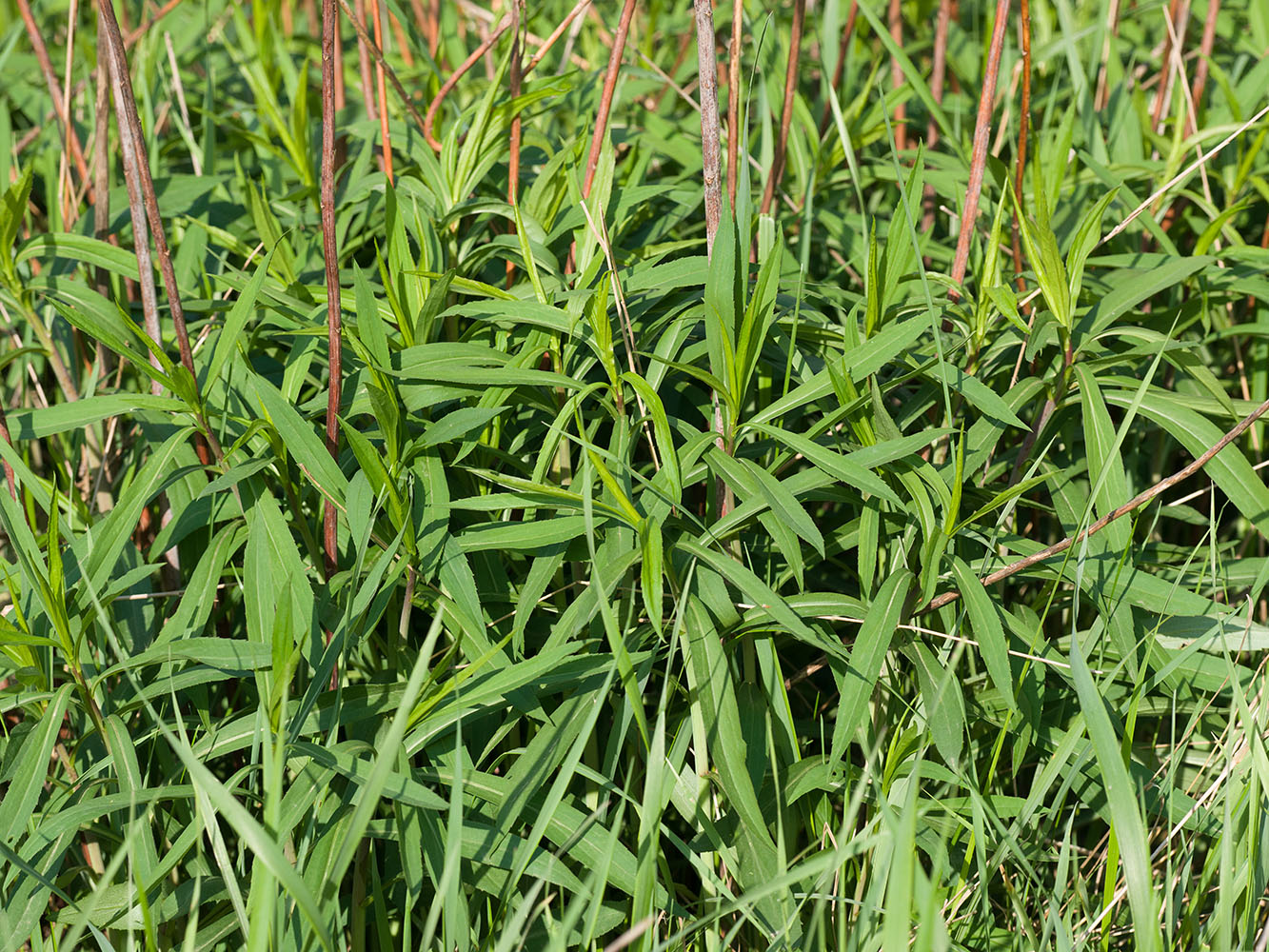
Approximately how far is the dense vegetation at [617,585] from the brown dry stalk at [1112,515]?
0.01m

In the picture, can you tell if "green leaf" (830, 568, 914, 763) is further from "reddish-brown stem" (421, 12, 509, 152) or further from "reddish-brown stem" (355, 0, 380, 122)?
"reddish-brown stem" (355, 0, 380, 122)

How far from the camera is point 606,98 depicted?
4.69ft

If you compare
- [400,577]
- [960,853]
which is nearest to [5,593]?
[400,577]

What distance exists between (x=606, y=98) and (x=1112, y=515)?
0.84m

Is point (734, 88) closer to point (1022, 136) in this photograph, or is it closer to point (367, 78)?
point (1022, 136)

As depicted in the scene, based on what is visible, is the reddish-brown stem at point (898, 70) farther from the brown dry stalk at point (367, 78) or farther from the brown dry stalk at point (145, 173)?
the brown dry stalk at point (145, 173)

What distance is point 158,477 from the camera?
4.11 feet

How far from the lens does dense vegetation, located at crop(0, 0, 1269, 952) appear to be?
1120 mm

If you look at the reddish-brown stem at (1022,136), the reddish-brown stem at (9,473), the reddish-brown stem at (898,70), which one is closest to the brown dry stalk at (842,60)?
the reddish-brown stem at (898,70)

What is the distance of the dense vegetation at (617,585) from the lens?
3.67ft

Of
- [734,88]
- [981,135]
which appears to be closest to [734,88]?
[734,88]

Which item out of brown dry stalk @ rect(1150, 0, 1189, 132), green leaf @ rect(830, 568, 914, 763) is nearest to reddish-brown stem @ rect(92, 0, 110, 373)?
green leaf @ rect(830, 568, 914, 763)

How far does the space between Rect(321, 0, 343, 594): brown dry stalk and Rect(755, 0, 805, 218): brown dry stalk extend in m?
0.69

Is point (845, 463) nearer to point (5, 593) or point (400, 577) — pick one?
point (400, 577)
